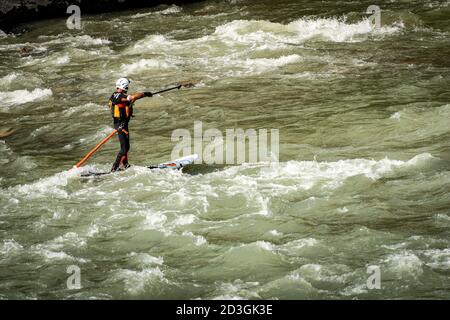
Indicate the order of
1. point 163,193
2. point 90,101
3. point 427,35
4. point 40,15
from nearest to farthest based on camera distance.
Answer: point 163,193, point 90,101, point 427,35, point 40,15

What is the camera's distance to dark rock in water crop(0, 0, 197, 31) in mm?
26250

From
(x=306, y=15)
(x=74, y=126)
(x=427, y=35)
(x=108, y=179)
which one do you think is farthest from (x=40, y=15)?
(x=108, y=179)

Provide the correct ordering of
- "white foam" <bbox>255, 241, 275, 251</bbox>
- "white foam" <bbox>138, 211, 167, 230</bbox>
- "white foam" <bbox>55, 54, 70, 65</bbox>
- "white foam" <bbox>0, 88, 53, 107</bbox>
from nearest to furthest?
"white foam" <bbox>255, 241, 275, 251</bbox>
"white foam" <bbox>138, 211, 167, 230</bbox>
"white foam" <bbox>0, 88, 53, 107</bbox>
"white foam" <bbox>55, 54, 70, 65</bbox>

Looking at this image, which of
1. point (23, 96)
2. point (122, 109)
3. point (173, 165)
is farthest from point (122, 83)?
point (23, 96)

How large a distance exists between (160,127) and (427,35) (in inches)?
340

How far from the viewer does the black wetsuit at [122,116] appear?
35.2ft

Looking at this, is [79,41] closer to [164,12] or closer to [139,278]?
[164,12]

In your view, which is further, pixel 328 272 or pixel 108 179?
pixel 108 179

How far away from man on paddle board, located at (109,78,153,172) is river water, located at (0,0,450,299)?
293 mm

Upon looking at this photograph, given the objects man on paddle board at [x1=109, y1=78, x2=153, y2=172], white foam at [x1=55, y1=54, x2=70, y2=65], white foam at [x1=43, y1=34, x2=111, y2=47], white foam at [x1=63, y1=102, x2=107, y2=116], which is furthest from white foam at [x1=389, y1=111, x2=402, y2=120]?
white foam at [x1=43, y1=34, x2=111, y2=47]

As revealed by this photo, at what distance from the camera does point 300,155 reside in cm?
1124

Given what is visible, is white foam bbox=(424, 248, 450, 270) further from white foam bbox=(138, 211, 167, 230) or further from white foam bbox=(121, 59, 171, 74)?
white foam bbox=(121, 59, 171, 74)

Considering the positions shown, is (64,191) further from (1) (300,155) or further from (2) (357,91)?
(2) (357,91)
